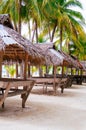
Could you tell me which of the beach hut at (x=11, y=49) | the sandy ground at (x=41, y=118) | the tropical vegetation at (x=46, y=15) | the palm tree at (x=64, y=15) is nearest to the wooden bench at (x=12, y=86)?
the beach hut at (x=11, y=49)

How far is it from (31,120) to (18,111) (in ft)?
4.08

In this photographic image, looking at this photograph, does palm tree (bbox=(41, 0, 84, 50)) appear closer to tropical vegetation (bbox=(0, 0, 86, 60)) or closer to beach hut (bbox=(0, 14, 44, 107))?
tropical vegetation (bbox=(0, 0, 86, 60))

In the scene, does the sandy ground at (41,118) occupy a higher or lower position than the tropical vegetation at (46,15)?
lower

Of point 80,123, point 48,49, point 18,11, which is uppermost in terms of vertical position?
point 18,11

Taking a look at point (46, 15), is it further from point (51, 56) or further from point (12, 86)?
point (12, 86)

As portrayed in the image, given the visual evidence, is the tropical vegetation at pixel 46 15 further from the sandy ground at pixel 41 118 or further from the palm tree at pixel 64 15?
the sandy ground at pixel 41 118

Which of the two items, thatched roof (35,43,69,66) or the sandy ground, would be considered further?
thatched roof (35,43,69,66)

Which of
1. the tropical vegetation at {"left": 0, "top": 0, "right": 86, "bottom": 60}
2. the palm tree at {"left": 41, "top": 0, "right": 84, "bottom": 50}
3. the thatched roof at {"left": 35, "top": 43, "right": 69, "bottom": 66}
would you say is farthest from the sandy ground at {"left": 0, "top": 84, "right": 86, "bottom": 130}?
the palm tree at {"left": 41, "top": 0, "right": 84, "bottom": 50}

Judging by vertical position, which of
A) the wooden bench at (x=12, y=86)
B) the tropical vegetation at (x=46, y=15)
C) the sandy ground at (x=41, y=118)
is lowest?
the sandy ground at (x=41, y=118)

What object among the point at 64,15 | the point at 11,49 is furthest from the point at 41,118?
the point at 64,15

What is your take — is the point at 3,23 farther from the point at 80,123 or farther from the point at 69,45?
the point at 69,45

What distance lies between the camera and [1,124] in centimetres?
658

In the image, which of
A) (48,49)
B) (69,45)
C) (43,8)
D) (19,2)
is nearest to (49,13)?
(43,8)

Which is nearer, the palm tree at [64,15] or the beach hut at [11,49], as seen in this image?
Result: the beach hut at [11,49]
